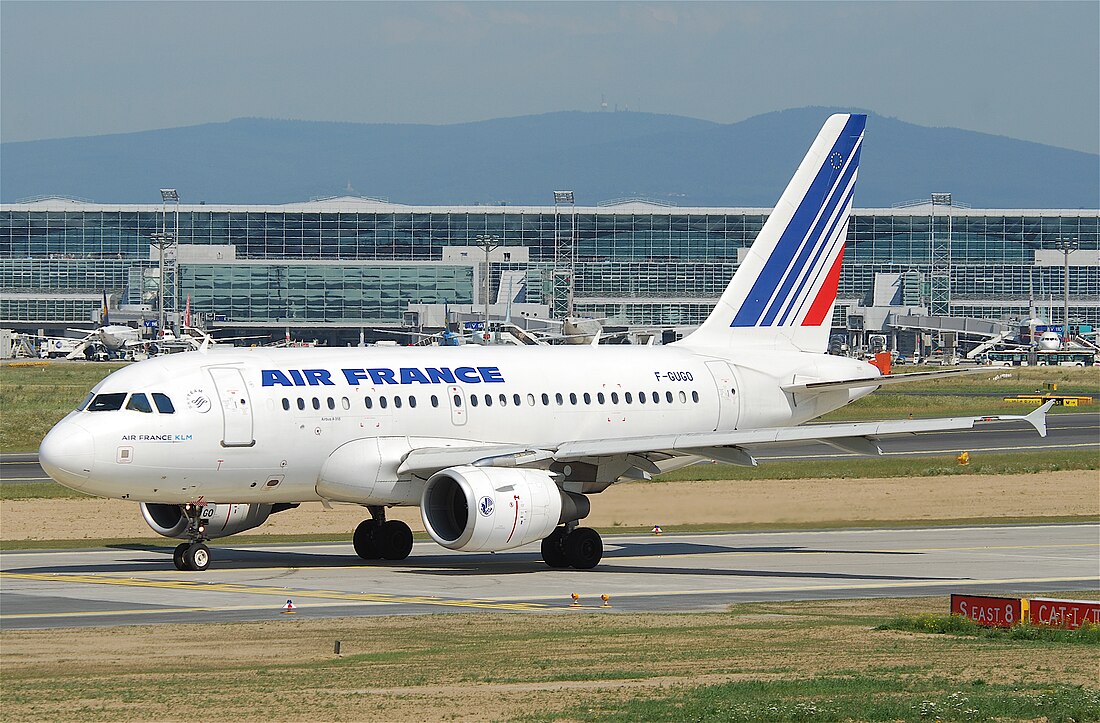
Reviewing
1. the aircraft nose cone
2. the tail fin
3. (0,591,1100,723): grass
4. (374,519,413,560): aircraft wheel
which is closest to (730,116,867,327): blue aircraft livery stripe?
the tail fin

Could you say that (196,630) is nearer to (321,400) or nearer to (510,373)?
(321,400)

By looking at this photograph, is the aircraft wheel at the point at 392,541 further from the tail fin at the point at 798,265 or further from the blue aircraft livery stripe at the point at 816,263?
the blue aircraft livery stripe at the point at 816,263

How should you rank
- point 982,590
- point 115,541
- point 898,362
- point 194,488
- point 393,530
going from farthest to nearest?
point 898,362
point 115,541
point 393,530
point 194,488
point 982,590

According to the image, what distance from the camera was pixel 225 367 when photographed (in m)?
37.4

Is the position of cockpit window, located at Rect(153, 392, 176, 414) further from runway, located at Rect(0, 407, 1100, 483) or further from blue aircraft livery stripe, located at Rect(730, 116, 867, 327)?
runway, located at Rect(0, 407, 1100, 483)

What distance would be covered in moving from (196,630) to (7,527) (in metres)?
23.0

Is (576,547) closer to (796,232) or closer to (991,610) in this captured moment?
(796,232)

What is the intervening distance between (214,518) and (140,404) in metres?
4.93

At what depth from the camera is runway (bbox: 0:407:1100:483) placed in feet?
226

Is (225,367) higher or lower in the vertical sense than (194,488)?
higher

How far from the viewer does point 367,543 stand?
41125mm

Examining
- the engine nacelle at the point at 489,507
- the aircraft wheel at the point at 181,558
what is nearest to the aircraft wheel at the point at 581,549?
the engine nacelle at the point at 489,507

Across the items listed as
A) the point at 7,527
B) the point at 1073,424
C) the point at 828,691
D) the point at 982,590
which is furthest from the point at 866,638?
the point at 1073,424

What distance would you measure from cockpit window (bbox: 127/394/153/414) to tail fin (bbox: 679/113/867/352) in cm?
1665
